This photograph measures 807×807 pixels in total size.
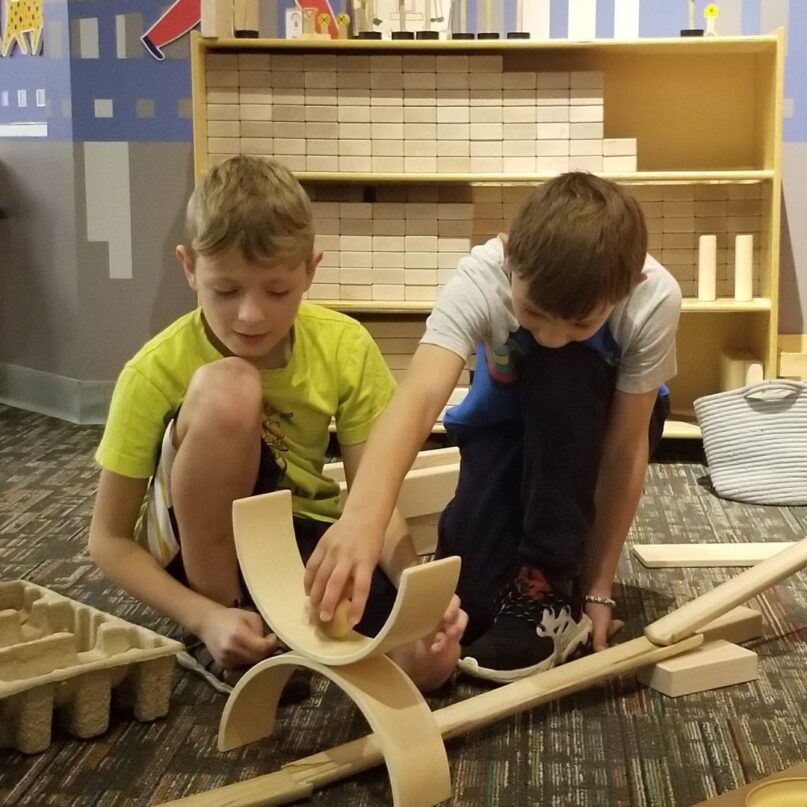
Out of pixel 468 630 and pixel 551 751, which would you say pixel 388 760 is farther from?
pixel 468 630

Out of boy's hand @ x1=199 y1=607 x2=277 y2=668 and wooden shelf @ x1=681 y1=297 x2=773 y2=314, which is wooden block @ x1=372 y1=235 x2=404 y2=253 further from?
boy's hand @ x1=199 y1=607 x2=277 y2=668

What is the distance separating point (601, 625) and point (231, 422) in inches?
20.4

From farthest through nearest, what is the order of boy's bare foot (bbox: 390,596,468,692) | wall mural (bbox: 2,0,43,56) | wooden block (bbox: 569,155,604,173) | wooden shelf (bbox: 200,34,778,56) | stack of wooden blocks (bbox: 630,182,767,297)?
wall mural (bbox: 2,0,43,56), stack of wooden blocks (bbox: 630,182,767,297), wooden block (bbox: 569,155,604,173), wooden shelf (bbox: 200,34,778,56), boy's bare foot (bbox: 390,596,468,692)

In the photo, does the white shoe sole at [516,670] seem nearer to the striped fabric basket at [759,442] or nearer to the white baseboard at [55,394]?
the striped fabric basket at [759,442]

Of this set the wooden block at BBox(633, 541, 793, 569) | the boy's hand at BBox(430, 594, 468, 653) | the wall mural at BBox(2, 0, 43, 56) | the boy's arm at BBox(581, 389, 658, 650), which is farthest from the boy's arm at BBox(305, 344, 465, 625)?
the wall mural at BBox(2, 0, 43, 56)

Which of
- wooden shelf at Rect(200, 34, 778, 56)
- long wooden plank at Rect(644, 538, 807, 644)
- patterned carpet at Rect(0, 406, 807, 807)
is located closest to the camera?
patterned carpet at Rect(0, 406, 807, 807)

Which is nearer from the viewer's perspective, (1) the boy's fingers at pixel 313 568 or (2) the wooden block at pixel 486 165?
(1) the boy's fingers at pixel 313 568

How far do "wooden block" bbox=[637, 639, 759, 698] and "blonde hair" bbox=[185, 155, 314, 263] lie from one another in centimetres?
60

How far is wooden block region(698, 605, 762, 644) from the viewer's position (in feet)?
4.40

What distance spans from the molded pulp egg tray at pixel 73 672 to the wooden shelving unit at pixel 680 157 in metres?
1.38

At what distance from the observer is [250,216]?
1.20 m

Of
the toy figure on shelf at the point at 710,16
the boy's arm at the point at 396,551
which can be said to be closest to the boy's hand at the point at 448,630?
the boy's arm at the point at 396,551

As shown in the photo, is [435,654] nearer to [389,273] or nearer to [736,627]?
[736,627]

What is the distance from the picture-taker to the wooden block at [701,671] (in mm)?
1232
